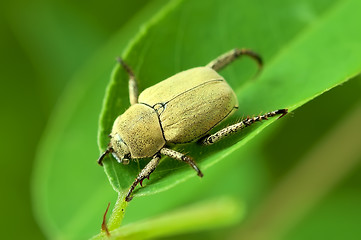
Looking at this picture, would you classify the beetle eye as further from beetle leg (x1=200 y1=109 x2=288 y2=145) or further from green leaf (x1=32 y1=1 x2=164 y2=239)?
beetle leg (x1=200 y1=109 x2=288 y2=145)

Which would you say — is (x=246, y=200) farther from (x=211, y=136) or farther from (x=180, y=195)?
(x=211, y=136)

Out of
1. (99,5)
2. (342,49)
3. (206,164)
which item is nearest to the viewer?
(206,164)

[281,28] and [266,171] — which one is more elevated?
[281,28]

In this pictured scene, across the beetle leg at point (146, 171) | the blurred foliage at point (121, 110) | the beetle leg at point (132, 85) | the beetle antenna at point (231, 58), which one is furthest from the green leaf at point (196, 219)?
the beetle antenna at point (231, 58)

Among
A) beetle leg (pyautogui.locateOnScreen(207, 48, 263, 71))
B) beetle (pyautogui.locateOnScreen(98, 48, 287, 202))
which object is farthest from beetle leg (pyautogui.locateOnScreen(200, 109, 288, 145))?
beetle leg (pyautogui.locateOnScreen(207, 48, 263, 71))

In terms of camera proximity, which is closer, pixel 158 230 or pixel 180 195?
pixel 158 230

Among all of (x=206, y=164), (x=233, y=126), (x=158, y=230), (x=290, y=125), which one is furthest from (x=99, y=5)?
(x=158, y=230)

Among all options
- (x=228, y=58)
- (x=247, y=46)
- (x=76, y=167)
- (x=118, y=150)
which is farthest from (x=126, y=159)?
(x=247, y=46)
